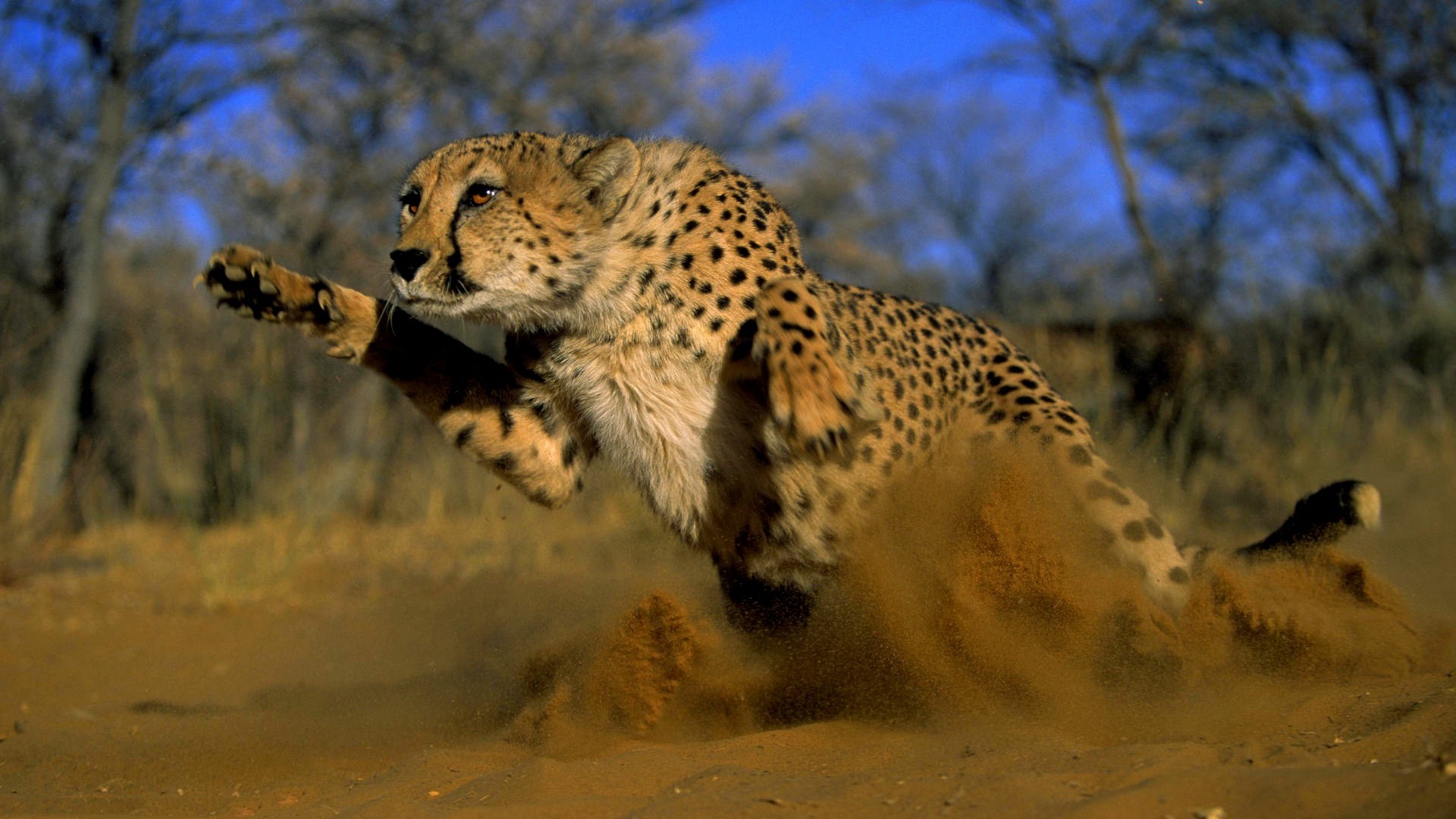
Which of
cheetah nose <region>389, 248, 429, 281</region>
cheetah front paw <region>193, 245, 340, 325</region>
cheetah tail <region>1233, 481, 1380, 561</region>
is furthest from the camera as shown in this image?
cheetah tail <region>1233, 481, 1380, 561</region>

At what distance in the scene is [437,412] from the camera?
140 inches

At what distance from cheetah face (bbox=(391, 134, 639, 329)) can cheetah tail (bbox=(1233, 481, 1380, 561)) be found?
2.20 metres

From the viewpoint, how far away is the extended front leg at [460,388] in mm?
3463

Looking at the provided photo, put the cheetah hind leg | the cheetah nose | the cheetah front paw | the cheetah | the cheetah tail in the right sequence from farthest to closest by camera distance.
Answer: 1. the cheetah tail
2. the cheetah front paw
3. the cheetah
4. the cheetah nose
5. the cheetah hind leg

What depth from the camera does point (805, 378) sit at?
2.84 m

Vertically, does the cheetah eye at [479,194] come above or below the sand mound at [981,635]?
above

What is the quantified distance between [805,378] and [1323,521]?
1.76 m

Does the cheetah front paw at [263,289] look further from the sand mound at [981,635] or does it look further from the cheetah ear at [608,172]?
the sand mound at [981,635]

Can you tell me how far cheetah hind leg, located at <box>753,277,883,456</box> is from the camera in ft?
9.25

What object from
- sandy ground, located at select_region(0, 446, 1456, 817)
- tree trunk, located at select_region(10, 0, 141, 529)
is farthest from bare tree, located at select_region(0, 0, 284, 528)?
sandy ground, located at select_region(0, 446, 1456, 817)

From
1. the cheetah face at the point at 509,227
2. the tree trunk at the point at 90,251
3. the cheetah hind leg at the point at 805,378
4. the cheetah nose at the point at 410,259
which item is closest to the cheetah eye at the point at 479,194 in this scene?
the cheetah face at the point at 509,227

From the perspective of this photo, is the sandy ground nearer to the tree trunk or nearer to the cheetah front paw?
the cheetah front paw

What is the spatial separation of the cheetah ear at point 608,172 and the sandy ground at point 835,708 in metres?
1.16

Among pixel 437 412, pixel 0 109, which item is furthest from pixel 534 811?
pixel 0 109
